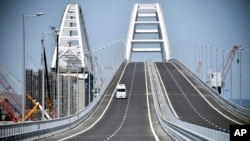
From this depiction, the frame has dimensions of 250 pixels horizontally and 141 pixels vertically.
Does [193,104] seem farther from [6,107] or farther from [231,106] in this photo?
[6,107]

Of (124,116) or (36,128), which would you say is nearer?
(36,128)

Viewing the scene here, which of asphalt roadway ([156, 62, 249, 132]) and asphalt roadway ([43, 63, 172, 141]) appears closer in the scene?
asphalt roadway ([43, 63, 172, 141])

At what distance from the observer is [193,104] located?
10456 centimetres

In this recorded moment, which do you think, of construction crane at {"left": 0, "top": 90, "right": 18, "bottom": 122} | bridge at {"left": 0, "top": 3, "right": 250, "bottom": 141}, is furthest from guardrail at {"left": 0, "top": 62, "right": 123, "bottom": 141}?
construction crane at {"left": 0, "top": 90, "right": 18, "bottom": 122}

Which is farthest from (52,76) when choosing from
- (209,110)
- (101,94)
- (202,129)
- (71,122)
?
(202,129)

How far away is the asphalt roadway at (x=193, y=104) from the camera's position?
75.7 meters

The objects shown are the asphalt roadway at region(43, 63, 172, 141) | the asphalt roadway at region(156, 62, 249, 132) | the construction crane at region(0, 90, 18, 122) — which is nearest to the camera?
the asphalt roadway at region(43, 63, 172, 141)

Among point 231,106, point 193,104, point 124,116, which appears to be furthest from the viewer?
point 193,104

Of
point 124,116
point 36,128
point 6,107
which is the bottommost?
point 6,107

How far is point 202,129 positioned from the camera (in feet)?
94.9

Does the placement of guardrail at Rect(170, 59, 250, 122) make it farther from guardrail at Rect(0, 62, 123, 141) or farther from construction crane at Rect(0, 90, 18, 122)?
construction crane at Rect(0, 90, 18, 122)

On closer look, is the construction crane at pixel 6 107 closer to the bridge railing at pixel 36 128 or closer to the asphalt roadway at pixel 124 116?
the asphalt roadway at pixel 124 116

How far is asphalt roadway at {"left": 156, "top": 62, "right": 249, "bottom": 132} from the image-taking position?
7571 cm

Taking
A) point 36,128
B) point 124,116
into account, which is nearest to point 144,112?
point 124,116
